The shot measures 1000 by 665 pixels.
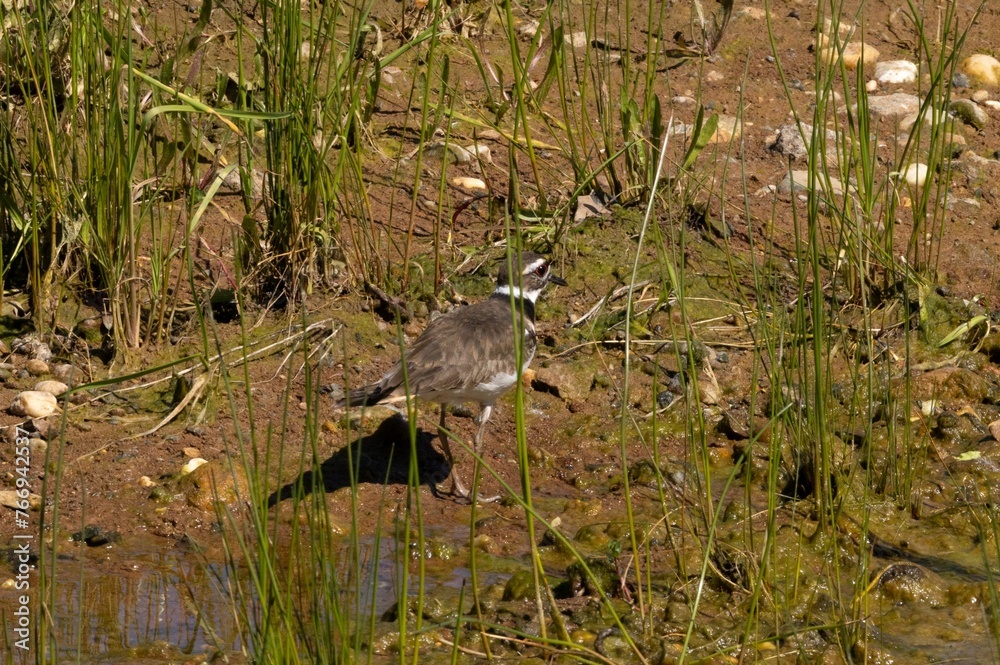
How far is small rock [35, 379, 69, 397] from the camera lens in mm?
5699

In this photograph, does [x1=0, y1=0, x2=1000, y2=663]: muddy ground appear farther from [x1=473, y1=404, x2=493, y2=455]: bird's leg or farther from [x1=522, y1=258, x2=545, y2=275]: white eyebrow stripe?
[x1=522, y1=258, x2=545, y2=275]: white eyebrow stripe

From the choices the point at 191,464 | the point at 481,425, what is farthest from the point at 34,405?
the point at 481,425

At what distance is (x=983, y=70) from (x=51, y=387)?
640 centimetres

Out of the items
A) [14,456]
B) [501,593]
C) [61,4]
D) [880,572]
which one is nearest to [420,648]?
[501,593]

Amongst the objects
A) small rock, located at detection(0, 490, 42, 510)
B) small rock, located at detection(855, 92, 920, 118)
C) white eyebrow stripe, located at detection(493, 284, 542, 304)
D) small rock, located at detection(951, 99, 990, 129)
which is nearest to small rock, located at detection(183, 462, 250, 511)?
small rock, located at detection(0, 490, 42, 510)

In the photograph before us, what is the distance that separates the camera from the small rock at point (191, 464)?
540 cm

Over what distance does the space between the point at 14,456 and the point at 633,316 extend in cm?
293

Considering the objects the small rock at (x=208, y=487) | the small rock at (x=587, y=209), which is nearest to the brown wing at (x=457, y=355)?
the small rock at (x=208, y=487)

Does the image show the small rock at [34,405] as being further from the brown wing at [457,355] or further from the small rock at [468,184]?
the small rock at [468,184]

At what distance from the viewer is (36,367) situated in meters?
5.85

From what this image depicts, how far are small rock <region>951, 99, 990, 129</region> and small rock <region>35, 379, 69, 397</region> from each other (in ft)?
18.8

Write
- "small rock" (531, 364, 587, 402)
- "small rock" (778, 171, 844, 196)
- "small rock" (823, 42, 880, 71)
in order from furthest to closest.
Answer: "small rock" (823, 42, 880, 71) → "small rock" (778, 171, 844, 196) → "small rock" (531, 364, 587, 402)

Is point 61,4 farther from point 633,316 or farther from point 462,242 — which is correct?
point 633,316

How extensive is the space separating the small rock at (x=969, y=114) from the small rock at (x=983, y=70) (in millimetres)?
511
